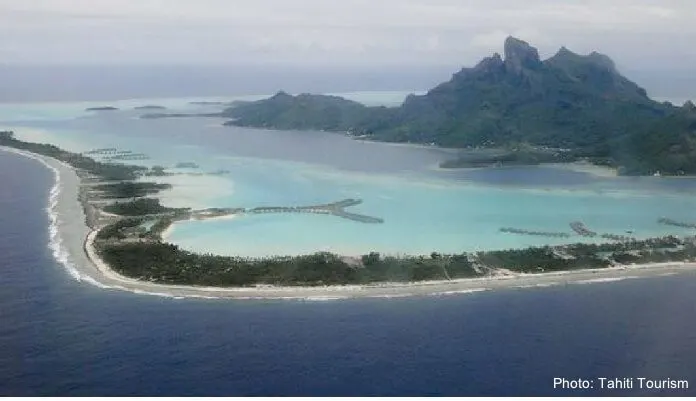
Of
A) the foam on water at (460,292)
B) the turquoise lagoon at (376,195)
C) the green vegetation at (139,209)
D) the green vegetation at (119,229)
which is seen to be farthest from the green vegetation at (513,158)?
the foam on water at (460,292)

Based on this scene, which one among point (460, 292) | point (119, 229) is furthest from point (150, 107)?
point (460, 292)

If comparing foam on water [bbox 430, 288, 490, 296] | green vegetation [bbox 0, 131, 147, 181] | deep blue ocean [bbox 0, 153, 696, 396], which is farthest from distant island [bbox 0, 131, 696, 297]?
green vegetation [bbox 0, 131, 147, 181]

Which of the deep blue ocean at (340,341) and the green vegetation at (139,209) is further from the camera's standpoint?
the green vegetation at (139,209)

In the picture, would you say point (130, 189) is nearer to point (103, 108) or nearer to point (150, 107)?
point (103, 108)

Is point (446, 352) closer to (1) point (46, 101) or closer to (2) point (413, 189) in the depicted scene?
(2) point (413, 189)

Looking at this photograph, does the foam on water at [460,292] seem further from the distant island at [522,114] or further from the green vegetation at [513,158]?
the distant island at [522,114]
